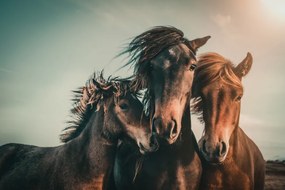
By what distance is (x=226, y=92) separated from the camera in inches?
191

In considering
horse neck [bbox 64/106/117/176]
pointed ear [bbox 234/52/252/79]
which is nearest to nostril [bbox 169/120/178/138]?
horse neck [bbox 64/106/117/176]

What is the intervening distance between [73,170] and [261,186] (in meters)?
3.93

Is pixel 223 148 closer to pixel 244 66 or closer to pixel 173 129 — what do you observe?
pixel 173 129

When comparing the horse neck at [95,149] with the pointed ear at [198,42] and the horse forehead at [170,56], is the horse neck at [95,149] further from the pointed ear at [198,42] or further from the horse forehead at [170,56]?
the pointed ear at [198,42]

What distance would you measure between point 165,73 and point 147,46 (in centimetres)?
103

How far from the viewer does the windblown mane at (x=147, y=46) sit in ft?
16.3

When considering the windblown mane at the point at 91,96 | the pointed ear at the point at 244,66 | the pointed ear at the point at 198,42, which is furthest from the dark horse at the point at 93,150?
the pointed ear at the point at 244,66

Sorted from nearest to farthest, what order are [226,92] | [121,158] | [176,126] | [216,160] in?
[176,126]
[216,160]
[226,92]
[121,158]

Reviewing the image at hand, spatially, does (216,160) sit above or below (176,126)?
below

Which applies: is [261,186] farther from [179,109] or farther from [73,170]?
[73,170]

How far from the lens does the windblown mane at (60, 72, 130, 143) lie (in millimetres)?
5090

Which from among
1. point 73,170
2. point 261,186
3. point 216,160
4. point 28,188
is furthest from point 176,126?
point 261,186

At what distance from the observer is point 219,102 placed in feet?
15.6

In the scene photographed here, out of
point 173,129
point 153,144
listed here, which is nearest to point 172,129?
point 173,129
